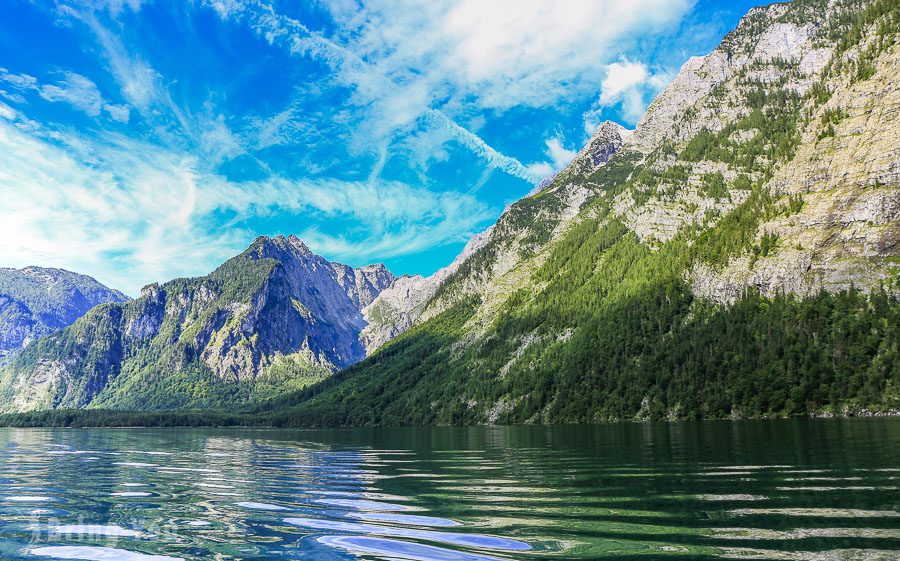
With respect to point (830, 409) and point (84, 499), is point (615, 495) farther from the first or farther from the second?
point (830, 409)

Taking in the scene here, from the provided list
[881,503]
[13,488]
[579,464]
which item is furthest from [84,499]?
[881,503]

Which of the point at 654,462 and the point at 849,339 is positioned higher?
the point at 849,339

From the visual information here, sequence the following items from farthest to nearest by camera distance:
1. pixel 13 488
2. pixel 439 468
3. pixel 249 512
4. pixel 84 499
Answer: pixel 439 468, pixel 13 488, pixel 84 499, pixel 249 512

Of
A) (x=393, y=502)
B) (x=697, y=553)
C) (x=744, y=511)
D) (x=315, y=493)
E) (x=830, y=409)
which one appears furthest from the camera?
(x=830, y=409)

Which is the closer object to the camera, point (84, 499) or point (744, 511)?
point (744, 511)

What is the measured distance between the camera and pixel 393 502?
87.4 ft

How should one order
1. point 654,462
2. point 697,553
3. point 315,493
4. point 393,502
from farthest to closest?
point 654,462 < point 315,493 < point 393,502 < point 697,553

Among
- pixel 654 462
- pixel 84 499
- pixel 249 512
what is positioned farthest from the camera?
pixel 654 462

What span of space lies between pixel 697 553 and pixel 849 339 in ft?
702

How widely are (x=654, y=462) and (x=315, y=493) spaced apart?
26.0 m

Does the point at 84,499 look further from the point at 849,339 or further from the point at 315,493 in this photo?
the point at 849,339

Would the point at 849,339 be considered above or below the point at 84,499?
above

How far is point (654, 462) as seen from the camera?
4250 cm

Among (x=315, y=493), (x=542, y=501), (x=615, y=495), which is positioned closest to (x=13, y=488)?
(x=315, y=493)
